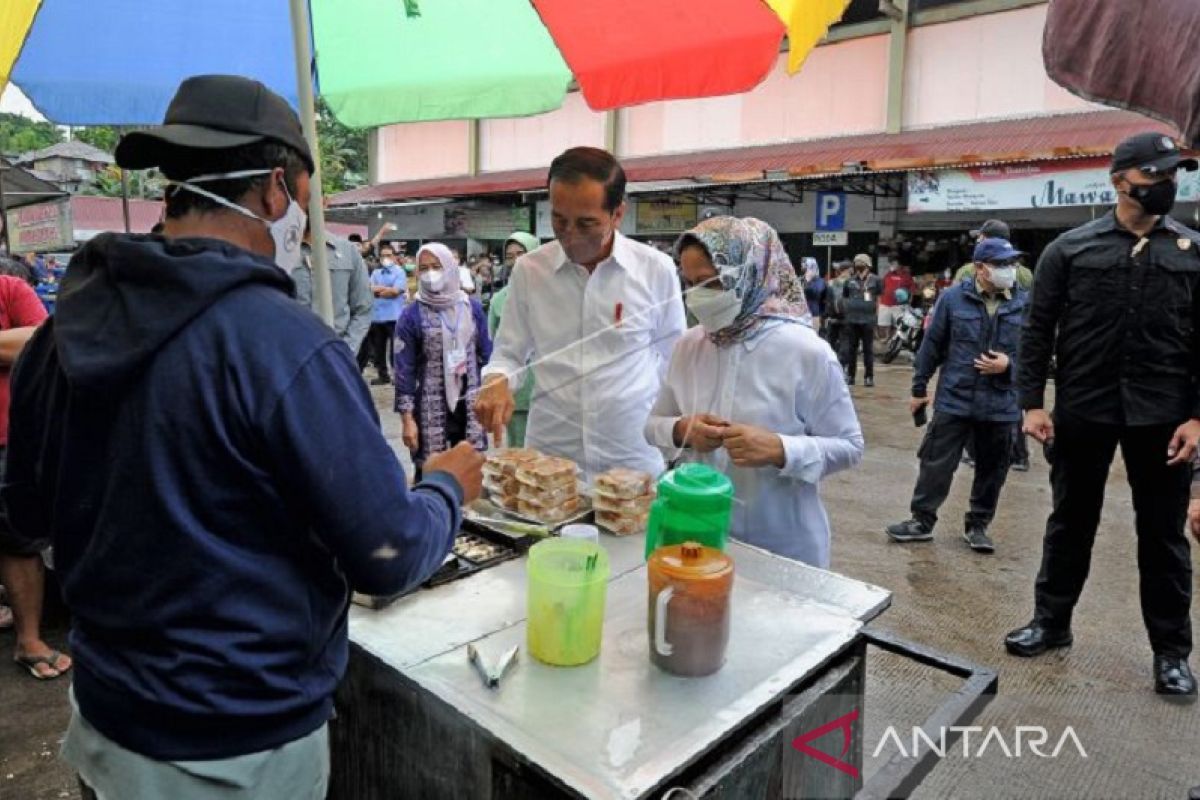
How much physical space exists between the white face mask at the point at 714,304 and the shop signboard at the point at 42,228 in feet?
20.5

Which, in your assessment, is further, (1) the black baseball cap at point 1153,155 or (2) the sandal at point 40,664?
(2) the sandal at point 40,664

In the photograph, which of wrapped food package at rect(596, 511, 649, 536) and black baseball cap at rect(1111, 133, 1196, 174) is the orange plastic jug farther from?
black baseball cap at rect(1111, 133, 1196, 174)

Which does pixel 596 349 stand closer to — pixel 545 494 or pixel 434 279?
pixel 545 494

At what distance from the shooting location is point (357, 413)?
102 cm

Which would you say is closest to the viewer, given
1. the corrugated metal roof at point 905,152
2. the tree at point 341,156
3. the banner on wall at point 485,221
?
the corrugated metal roof at point 905,152

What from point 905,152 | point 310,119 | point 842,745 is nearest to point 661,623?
point 842,745

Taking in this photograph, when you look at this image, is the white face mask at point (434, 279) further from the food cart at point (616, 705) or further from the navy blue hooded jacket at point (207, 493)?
the navy blue hooded jacket at point (207, 493)

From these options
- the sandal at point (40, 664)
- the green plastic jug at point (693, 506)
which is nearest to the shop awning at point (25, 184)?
the sandal at point (40, 664)

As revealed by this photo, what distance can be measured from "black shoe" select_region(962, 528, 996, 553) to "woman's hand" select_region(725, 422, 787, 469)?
10.5 ft

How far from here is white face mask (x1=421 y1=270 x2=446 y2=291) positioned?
13.5ft

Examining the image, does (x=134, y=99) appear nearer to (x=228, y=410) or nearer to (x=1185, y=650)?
(x=228, y=410)

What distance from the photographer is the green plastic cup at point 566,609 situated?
136 centimetres

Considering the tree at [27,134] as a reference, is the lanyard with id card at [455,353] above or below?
below

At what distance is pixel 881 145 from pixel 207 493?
1348 cm
